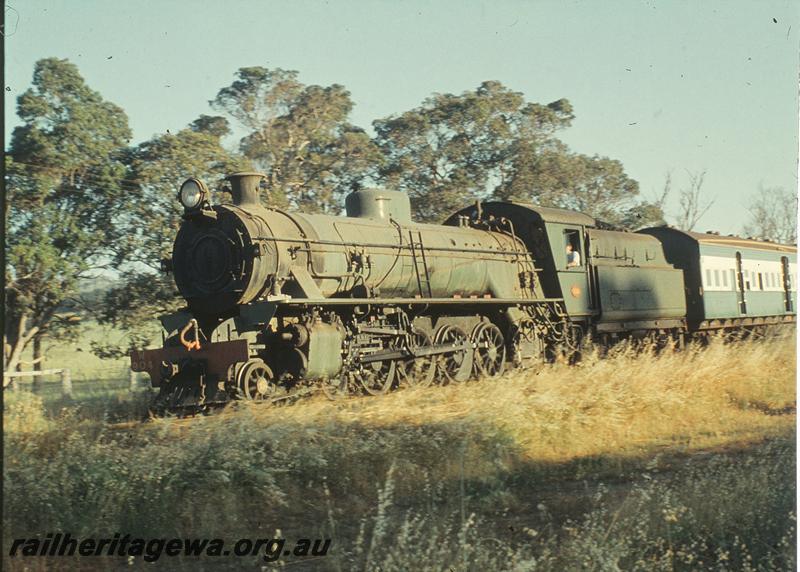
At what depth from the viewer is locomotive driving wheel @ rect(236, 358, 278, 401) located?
1041 cm

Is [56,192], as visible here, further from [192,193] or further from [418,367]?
[418,367]

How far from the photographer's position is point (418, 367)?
41.5 ft

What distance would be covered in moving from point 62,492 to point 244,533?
1532mm

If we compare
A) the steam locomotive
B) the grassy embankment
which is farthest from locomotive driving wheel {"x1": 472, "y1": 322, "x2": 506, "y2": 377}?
the grassy embankment

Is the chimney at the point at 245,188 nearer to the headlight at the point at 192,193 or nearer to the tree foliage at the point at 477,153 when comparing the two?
the headlight at the point at 192,193

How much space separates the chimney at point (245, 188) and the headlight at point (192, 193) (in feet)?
2.04

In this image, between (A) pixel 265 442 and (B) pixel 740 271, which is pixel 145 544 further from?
(B) pixel 740 271

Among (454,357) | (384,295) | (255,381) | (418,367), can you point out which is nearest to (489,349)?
(454,357)

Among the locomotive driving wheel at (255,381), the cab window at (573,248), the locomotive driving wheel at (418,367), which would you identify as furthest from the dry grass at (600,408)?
the cab window at (573,248)

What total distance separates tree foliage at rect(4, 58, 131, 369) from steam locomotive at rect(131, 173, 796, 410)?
13.6 feet

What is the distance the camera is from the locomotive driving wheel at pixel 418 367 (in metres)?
12.6

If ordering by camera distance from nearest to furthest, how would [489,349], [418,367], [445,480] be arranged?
[445,480]
[418,367]
[489,349]

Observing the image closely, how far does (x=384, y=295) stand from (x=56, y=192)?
24.8 feet

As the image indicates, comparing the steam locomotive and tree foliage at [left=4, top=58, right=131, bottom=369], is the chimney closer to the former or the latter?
the steam locomotive
